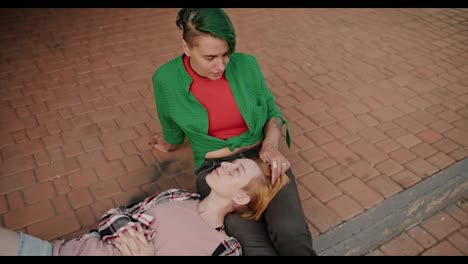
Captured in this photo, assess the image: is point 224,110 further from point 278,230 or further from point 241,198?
point 278,230

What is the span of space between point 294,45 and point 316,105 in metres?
1.59

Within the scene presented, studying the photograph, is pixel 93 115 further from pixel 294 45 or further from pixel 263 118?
pixel 294 45

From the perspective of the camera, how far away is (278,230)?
2279 millimetres

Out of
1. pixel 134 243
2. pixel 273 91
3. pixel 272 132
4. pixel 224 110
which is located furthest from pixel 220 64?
pixel 273 91

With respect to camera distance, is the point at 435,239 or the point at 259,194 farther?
the point at 435,239

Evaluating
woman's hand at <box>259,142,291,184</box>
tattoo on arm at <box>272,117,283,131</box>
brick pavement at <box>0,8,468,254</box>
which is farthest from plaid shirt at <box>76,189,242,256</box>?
tattoo on arm at <box>272,117,283,131</box>

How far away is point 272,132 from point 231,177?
596mm

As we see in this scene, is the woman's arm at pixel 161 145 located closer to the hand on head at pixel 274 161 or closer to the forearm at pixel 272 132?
the forearm at pixel 272 132

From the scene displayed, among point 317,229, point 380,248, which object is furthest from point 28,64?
point 380,248

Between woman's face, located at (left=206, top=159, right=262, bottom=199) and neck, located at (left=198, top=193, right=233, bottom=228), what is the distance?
0.06 metres

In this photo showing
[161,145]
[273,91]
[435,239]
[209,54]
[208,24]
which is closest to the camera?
[208,24]

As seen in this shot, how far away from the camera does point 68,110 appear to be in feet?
13.3
